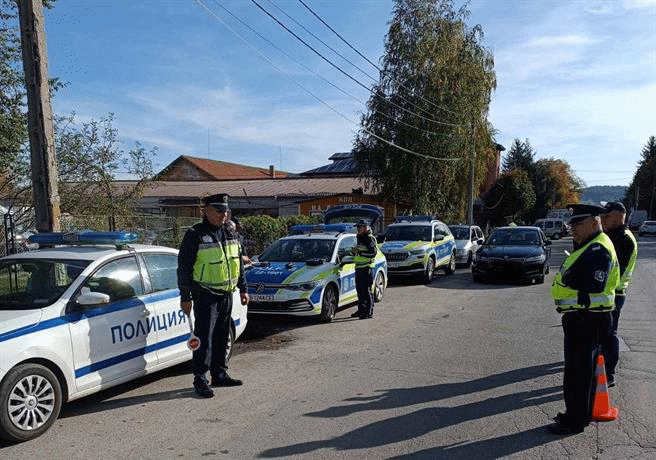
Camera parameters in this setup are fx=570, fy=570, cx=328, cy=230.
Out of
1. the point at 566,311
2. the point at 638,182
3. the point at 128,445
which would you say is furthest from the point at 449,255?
the point at 638,182

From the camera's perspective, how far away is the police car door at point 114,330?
5.07 meters

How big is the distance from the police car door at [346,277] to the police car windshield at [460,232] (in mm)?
11072

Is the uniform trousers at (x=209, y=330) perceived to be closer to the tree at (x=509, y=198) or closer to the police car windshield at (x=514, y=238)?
the police car windshield at (x=514, y=238)

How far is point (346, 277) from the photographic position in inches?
417

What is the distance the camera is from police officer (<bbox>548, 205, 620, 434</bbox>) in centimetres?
467

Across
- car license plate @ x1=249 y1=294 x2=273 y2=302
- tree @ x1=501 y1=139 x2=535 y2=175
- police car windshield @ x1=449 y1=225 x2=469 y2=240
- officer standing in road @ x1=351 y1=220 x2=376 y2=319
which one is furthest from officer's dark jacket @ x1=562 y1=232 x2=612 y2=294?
tree @ x1=501 y1=139 x2=535 y2=175

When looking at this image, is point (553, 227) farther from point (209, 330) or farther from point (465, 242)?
point (209, 330)

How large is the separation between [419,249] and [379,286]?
3549 mm

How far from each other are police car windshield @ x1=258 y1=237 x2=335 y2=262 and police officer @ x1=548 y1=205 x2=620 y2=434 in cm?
598

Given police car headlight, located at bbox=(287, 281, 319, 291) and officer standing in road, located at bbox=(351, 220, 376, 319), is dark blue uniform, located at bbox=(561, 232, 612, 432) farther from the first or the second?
officer standing in road, located at bbox=(351, 220, 376, 319)

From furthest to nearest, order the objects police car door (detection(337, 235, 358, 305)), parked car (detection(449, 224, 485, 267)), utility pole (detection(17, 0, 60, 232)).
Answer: parked car (detection(449, 224, 485, 267)) < police car door (detection(337, 235, 358, 305)) < utility pole (detection(17, 0, 60, 232))

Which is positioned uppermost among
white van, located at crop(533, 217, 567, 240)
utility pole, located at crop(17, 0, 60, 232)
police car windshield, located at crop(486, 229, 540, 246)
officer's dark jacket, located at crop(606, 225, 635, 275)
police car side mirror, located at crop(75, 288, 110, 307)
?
utility pole, located at crop(17, 0, 60, 232)

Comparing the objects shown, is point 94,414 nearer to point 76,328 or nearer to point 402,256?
point 76,328

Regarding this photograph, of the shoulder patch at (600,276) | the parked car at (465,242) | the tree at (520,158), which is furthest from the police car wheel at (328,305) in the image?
the tree at (520,158)
